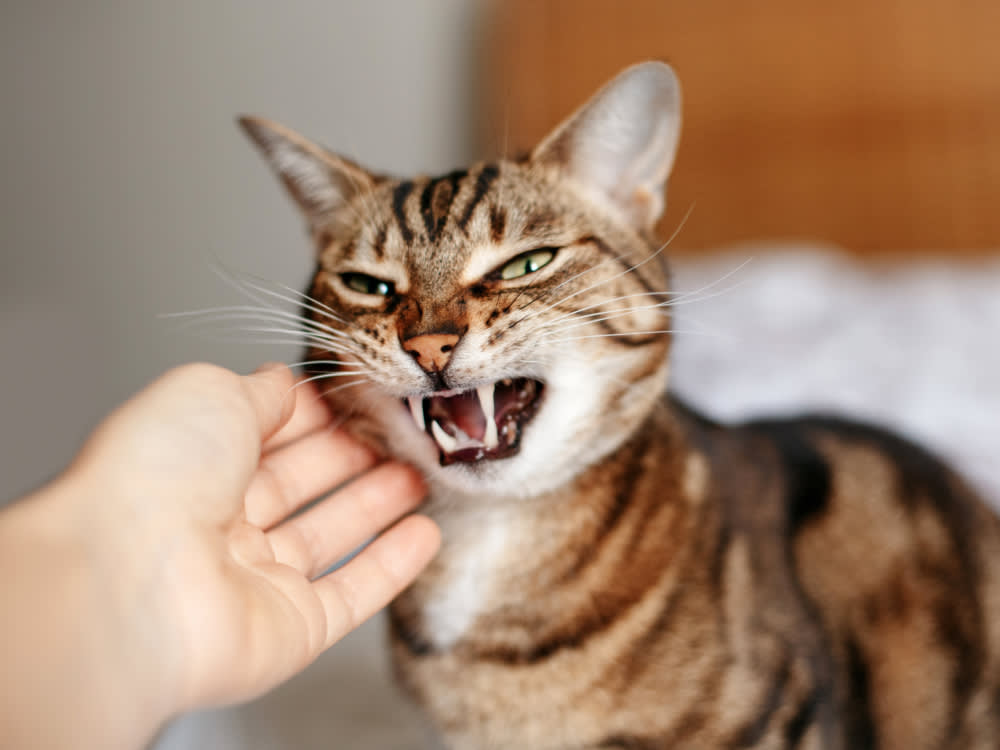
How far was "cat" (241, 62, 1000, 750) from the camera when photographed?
0.88 meters

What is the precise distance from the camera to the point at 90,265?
2.98m

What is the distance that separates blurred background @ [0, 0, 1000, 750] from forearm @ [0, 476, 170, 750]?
2031mm

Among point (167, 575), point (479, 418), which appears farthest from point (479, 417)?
point (167, 575)

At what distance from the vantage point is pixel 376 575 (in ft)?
2.86

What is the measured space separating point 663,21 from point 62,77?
2220mm

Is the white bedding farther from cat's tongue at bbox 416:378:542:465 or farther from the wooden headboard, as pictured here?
the wooden headboard

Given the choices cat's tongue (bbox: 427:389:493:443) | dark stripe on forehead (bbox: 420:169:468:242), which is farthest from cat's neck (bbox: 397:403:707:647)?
dark stripe on forehead (bbox: 420:169:468:242)

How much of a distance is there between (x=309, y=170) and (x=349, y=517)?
47 centimetres

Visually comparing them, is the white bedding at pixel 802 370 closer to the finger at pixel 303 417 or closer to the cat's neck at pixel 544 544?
the cat's neck at pixel 544 544

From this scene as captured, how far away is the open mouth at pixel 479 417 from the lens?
2.85 ft

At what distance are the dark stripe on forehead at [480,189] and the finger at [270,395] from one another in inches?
10.4

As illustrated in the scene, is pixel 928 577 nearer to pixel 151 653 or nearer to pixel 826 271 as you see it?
pixel 151 653

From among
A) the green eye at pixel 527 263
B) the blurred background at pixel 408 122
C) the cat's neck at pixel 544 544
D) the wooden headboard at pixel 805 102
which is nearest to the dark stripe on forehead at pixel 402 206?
the green eye at pixel 527 263

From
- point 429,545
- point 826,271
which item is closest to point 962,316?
point 826,271
